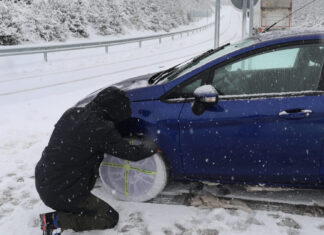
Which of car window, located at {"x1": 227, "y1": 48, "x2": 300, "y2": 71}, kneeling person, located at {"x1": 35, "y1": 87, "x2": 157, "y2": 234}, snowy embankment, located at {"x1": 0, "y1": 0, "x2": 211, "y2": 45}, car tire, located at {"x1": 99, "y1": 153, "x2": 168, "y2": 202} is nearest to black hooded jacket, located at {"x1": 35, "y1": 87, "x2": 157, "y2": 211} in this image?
kneeling person, located at {"x1": 35, "y1": 87, "x2": 157, "y2": 234}

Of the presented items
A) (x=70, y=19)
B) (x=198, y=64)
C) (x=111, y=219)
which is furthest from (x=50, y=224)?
(x=70, y=19)

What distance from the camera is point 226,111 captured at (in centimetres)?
310

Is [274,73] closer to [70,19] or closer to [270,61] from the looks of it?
[270,61]

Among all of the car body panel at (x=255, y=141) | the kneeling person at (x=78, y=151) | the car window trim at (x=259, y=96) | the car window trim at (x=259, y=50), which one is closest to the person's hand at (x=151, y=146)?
the kneeling person at (x=78, y=151)

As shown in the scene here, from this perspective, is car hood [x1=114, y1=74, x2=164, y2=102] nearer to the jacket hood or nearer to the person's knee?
the jacket hood

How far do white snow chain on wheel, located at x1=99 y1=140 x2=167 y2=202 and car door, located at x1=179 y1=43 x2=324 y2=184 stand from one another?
0.29 m

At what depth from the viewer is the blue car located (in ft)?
9.79

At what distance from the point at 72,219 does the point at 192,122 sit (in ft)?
4.65

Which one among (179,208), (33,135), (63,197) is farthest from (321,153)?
(33,135)

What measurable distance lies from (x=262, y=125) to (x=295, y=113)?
301mm

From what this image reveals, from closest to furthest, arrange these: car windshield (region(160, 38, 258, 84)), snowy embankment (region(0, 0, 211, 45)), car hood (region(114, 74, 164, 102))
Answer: car hood (region(114, 74, 164, 102)) → car windshield (region(160, 38, 258, 84)) → snowy embankment (region(0, 0, 211, 45))

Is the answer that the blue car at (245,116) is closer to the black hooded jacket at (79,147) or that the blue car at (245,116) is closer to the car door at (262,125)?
the car door at (262,125)

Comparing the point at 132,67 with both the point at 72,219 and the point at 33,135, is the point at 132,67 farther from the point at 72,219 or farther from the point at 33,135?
the point at 72,219

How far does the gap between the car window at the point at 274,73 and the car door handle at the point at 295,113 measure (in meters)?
0.23
